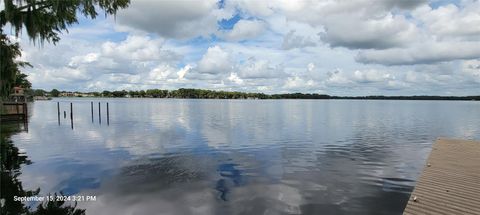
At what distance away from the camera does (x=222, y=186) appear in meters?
15.8

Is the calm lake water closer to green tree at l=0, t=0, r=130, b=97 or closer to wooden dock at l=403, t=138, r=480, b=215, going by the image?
wooden dock at l=403, t=138, r=480, b=215

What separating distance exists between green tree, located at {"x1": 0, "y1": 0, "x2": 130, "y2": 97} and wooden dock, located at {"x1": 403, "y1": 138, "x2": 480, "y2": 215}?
586 inches

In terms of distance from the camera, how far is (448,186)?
12.8m

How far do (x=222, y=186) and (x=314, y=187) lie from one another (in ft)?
14.2

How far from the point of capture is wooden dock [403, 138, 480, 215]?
10391mm

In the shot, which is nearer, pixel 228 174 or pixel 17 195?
pixel 17 195

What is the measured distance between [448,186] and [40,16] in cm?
1833

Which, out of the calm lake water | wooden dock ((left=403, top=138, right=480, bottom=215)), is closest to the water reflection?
the calm lake water

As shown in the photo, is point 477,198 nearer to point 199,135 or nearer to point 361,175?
point 361,175

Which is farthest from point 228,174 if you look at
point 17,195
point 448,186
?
point 448,186

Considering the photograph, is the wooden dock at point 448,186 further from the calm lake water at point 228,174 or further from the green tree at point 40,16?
the green tree at point 40,16

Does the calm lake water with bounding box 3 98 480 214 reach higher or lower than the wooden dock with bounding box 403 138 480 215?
lower

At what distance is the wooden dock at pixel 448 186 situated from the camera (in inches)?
409

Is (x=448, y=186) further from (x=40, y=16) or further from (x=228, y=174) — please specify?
(x=40, y=16)
